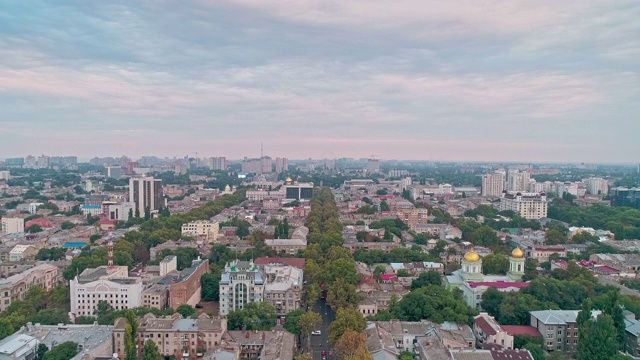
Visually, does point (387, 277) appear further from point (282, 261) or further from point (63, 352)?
point (63, 352)

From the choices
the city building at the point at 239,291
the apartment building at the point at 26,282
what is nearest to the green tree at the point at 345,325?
the city building at the point at 239,291

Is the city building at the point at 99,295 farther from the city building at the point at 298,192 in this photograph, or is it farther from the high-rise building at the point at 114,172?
the high-rise building at the point at 114,172

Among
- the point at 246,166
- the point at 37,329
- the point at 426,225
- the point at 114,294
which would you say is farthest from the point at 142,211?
the point at 246,166

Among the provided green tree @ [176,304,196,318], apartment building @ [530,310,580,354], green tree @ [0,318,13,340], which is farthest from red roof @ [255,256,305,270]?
apartment building @ [530,310,580,354]

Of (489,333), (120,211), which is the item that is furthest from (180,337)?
(120,211)

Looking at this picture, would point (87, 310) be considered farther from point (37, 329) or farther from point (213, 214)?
point (213, 214)
